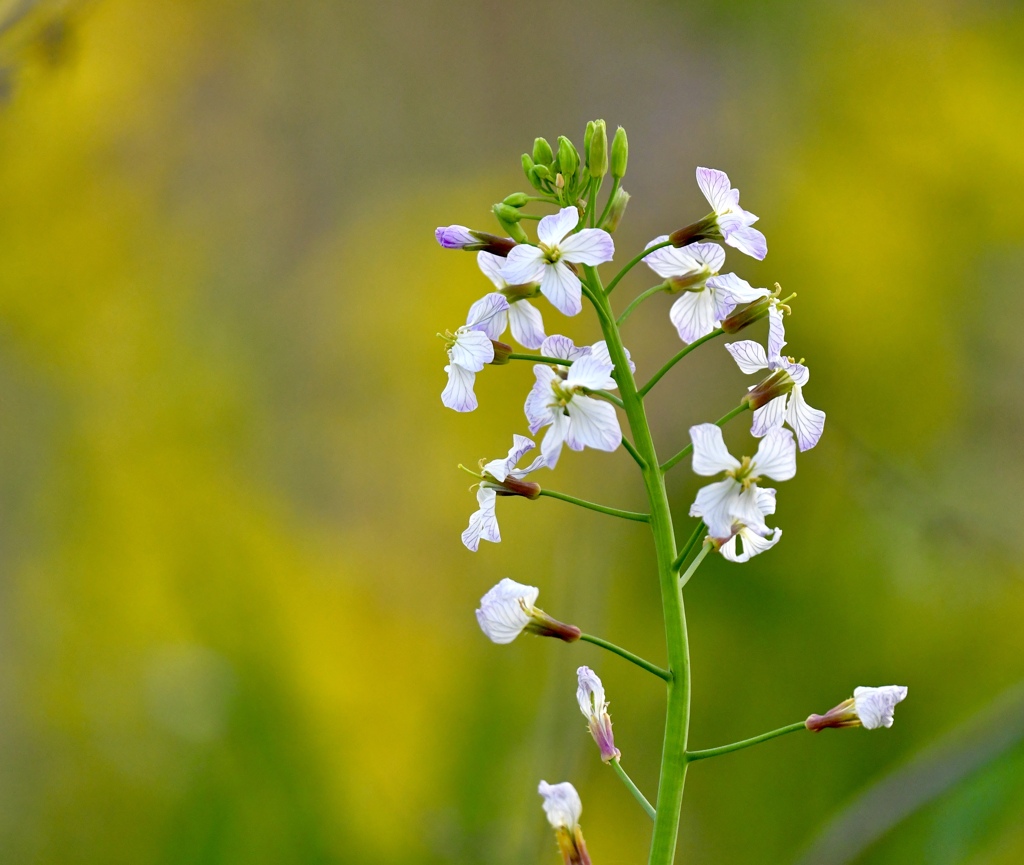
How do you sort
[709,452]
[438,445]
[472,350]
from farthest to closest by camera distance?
1. [438,445]
2. [472,350]
3. [709,452]

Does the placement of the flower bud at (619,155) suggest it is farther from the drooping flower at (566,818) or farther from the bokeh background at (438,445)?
the bokeh background at (438,445)

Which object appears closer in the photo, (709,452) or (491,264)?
(709,452)

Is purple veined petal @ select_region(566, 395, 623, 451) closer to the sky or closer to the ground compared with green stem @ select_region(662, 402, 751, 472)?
closer to the sky

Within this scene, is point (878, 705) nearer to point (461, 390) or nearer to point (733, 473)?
point (733, 473)

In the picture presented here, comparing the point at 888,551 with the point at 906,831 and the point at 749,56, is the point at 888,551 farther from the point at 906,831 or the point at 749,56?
the point at 749,56

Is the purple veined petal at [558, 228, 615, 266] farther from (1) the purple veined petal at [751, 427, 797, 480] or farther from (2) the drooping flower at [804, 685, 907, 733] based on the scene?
(2) the drooping flower at [804, 685, 907, 733]

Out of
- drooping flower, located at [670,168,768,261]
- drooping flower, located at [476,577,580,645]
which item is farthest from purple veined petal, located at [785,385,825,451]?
drooping flower, located at [476,577,580,645]

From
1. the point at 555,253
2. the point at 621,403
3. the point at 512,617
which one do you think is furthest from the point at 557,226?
the point at 512,617
